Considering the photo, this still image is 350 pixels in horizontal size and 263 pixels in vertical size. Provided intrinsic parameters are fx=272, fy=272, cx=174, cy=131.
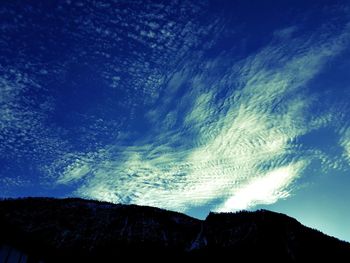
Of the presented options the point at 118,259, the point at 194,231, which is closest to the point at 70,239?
the point at 118,259

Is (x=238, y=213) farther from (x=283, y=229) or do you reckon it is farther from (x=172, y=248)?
(x=172, y=248)

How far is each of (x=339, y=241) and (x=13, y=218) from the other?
24395 mm

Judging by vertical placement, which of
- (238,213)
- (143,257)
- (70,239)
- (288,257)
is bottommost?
(288,257)

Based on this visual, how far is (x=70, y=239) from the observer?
18.8 m

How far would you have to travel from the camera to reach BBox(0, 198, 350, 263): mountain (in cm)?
1748

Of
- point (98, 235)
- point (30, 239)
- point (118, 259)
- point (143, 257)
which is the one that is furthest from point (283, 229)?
point (30, 239)

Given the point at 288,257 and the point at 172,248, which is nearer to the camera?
the point at 288,257

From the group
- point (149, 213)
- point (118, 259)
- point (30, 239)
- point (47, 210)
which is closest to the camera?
point (30, 239)

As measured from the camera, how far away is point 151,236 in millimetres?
20531

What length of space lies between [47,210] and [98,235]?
16.5 feet

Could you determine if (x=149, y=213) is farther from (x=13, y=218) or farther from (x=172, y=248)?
(x=13, y=218)

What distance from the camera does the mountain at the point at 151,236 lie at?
17477 millimetres

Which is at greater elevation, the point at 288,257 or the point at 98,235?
the point at 98,235

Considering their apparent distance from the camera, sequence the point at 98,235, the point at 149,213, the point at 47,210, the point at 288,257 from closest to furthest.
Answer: the point at 288,257 → the point at 98,235 → the point at 47,210 → the point at 149,213
